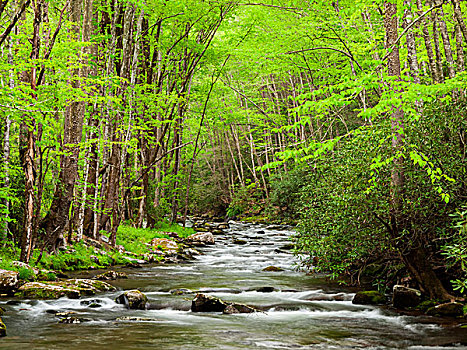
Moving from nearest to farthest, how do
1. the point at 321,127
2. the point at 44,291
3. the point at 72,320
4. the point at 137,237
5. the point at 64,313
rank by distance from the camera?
the point at 72,320, the point at 64,313, the point at 44,291, the point at 321,127, the point at 137,237

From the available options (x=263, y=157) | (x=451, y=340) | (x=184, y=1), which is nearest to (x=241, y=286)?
(x=451, y=340)

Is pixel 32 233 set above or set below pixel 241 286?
above

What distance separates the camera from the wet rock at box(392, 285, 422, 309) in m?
7.55

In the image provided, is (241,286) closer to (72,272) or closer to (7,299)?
(72,272)

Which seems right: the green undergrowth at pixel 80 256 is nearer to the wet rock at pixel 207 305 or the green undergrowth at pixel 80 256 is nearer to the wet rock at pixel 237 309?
the wet rock at pixel 207 305

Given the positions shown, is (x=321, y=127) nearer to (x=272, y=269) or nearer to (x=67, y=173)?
(x=272, y=269)

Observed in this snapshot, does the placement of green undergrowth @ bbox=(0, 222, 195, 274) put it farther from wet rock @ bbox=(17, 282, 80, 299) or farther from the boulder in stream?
the boulder in stream

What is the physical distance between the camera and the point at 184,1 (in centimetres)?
1416

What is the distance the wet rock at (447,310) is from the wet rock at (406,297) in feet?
1.62

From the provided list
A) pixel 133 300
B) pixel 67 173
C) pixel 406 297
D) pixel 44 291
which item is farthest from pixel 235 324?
pixel 67 173

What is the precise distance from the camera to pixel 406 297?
761cm

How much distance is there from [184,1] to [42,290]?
1024cm

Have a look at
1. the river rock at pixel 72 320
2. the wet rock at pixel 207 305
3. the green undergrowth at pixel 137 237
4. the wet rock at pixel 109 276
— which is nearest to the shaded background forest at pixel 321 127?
the green undergrowth at pixel 137 237

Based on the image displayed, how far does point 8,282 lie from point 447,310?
776 cm
